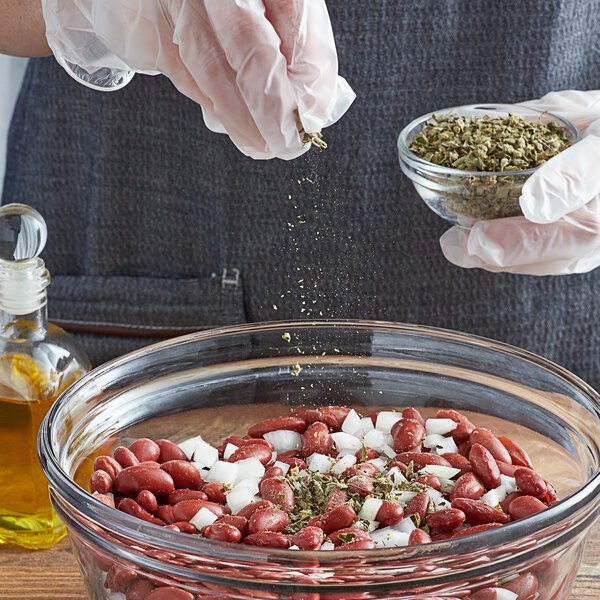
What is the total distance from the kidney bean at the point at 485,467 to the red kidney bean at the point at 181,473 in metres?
0.35

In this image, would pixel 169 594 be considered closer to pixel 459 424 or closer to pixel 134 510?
pixel 134 510

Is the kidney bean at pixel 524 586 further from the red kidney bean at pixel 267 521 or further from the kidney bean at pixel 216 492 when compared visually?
the kidney bean at pixel 216 492

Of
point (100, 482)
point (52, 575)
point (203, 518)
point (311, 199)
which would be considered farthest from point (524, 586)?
point (311, 199)

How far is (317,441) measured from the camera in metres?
1.09

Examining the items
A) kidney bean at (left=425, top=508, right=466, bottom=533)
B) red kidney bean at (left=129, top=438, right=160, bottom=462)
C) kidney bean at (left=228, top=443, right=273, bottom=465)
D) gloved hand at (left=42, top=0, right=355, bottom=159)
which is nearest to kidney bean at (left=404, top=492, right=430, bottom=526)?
kidney bean at (left=425, top=508, right=466, bottom=533)

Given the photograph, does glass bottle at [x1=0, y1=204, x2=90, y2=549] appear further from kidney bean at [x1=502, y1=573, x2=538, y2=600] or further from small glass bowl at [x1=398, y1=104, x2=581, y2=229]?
kidney bean at [x1=502, y1=573, x2=538, y2=600]

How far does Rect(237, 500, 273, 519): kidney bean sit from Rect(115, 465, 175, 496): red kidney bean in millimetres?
112

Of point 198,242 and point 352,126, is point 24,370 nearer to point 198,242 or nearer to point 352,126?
point 198,242

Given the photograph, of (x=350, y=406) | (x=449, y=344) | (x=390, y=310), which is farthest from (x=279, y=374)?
(x=390, y=310)

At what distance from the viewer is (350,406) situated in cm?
122

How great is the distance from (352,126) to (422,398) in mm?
773

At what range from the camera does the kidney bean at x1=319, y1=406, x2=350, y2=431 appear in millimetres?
1149

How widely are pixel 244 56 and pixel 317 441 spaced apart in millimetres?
503

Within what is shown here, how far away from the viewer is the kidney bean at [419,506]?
36.2 inches
